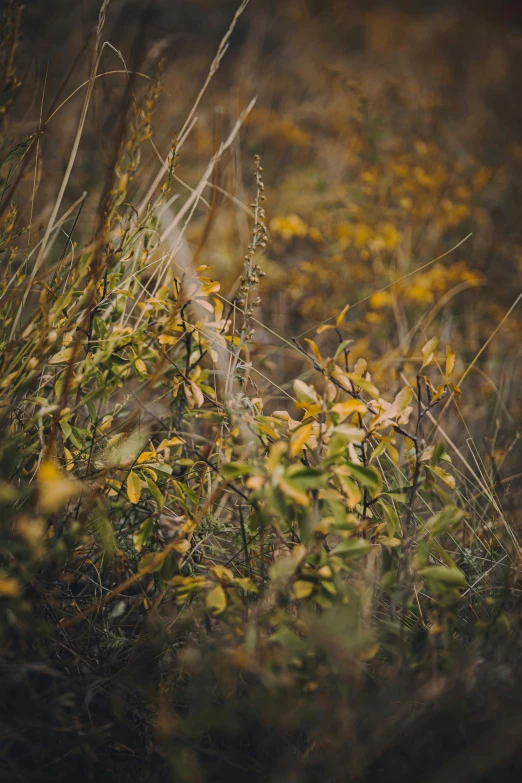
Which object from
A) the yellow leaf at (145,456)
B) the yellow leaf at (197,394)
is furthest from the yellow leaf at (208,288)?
the yellow leaf at (145,456)

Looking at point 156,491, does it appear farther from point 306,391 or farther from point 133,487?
point 306,391

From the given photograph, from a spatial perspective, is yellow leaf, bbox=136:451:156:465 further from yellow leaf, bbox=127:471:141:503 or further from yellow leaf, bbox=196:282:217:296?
yellow leaf, bbox=196:282:217:296

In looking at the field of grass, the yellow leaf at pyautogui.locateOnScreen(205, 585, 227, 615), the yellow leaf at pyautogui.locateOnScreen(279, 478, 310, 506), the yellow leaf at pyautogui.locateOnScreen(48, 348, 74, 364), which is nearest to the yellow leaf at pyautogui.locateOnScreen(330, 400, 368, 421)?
the field of grass

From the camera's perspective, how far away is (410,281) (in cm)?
185

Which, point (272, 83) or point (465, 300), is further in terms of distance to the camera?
point (272, 83)

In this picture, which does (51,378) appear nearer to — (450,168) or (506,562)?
(506,562)

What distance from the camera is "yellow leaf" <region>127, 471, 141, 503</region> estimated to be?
644 millimetres

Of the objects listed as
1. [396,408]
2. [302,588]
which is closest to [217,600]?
[302,588]

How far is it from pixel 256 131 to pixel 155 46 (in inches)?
85.2

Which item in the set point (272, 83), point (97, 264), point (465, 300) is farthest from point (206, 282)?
point (272, 83)

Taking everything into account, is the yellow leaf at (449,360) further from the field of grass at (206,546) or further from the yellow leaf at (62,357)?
the yellow leaf at (62,357)

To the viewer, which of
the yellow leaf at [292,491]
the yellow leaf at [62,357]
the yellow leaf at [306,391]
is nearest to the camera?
the yellow leaf at [292,491]

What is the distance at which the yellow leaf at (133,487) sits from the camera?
64 cm

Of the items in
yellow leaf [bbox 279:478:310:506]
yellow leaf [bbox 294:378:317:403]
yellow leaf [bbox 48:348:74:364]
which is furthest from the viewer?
yellow leaf [bbox 48:348:74:364]
